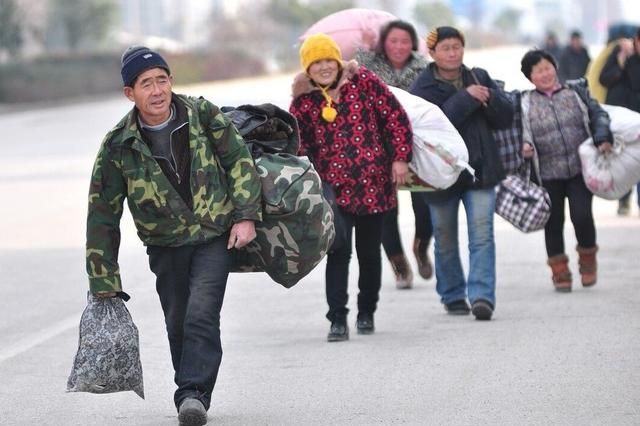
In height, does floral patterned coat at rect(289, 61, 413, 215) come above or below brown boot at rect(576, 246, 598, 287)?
above

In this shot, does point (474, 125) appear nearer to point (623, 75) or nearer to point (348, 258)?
point (348, 258)

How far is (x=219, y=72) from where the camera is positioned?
258 feet

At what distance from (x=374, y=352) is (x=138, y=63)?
269cm

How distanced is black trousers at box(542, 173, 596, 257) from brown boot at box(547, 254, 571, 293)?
0.05 m

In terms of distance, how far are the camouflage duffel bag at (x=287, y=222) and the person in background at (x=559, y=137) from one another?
3828mm

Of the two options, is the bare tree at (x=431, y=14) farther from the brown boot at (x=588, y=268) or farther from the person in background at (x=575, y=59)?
the brown boot at (x=588, y=268)

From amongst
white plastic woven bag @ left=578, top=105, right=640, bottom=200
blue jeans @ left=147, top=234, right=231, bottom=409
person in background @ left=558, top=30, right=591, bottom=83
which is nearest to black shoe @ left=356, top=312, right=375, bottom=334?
white plastic woven bag @ left=578, top=105, right=640, bottom=200

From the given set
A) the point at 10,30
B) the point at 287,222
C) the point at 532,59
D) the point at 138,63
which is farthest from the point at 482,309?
the point at 10,30

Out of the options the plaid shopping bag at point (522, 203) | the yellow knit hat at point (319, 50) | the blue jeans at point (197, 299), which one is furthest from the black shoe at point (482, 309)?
the blue jeans at point (197, 299)

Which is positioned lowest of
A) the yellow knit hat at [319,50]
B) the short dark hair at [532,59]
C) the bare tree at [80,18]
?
the bare tree at [80,18]

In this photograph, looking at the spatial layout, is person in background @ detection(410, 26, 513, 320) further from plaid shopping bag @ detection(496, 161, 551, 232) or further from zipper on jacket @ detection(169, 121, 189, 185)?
zipper on jacket @ detection(169, 121, 189, 185)

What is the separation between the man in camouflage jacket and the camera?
6895 millimetres

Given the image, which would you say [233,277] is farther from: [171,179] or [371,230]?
[171,179]

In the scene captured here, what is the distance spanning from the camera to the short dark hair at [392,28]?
35.0 feet
